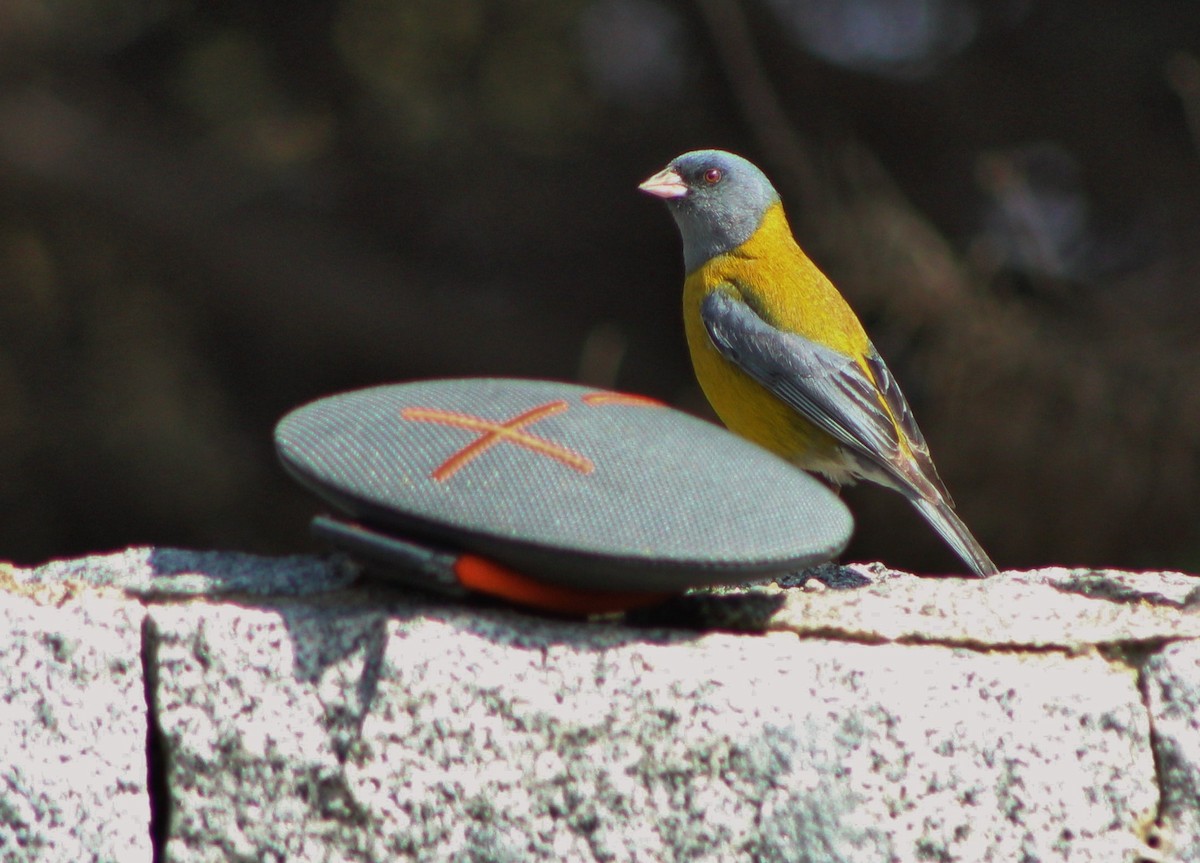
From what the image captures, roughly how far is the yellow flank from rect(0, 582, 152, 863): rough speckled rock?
81.0 inches

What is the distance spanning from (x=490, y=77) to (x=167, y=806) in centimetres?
541

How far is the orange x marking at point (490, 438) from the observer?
195cm

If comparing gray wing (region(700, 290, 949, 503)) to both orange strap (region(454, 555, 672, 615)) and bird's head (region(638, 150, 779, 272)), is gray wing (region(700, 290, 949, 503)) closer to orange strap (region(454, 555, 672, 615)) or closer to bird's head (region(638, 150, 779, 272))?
bird's head (region(638, 150, 779, 272))

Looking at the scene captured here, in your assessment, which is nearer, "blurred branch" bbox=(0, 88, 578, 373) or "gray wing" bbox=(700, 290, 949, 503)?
"gray wing" bbox=(700, 290, 949, 503)

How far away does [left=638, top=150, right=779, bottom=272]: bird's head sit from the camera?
4.13 meters

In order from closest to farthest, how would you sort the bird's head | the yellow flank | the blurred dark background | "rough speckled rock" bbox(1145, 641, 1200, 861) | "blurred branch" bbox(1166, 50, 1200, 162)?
"rough speckled rock" bbox(1145, 641, 1200, 861) → the yellow flank → the bird's head → "blurred branch" bbox(1166, 50, 1200, 162) → the blurred dark background

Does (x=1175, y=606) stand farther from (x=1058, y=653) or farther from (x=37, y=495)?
(x=37, y=495)

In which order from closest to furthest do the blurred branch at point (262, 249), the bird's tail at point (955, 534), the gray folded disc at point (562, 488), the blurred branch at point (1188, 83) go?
the gray folded disc at point (562, 488) < the bird's tail at point (955, 534) < the blurred branch at point (1188, 83) < the blurred branch at point (262, 249)

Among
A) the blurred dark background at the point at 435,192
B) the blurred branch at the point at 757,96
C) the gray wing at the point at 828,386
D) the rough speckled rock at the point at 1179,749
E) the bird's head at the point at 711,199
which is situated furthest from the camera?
the blurred dark background at the point at 435,192

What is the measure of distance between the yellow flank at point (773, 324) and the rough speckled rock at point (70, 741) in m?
2.06

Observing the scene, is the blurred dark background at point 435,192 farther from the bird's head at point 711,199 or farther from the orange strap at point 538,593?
the orange strap at point 538,593

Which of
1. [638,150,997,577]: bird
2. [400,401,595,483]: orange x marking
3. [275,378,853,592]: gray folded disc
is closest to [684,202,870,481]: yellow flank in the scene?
[638,150,997,577]: bird

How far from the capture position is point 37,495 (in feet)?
24.2

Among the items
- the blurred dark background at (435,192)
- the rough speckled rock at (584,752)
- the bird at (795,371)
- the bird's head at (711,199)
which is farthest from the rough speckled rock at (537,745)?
the blurred dark background at (435,192)
